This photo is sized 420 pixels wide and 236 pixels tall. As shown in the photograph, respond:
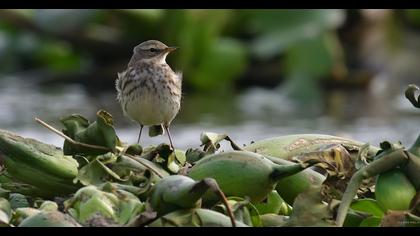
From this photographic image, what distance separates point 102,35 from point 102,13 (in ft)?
1.34

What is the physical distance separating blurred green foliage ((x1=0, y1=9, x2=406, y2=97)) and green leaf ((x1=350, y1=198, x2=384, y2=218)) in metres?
12.6

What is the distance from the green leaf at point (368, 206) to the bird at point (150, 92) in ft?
9.16

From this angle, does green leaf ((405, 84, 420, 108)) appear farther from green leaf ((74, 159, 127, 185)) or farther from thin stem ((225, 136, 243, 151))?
green leaf ((74, 159, 127, 185))

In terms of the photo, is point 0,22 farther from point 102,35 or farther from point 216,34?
point 216,34

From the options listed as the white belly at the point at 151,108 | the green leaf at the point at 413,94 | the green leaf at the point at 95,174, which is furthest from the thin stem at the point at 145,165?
the white belly at the point at 151,108

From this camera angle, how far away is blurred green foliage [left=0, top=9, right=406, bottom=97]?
16.1 metres

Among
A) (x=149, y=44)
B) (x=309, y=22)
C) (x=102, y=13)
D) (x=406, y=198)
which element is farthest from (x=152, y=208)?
(x=102, y=13)

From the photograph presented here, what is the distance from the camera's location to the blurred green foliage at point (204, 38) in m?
16.1

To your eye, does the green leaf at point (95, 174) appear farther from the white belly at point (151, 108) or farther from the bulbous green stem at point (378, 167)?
the white belly at point (151, 108)

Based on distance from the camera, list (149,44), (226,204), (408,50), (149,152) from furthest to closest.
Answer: (408,50) < (149,44) < (149,152) < (226,204)

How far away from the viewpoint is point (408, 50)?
17.2m

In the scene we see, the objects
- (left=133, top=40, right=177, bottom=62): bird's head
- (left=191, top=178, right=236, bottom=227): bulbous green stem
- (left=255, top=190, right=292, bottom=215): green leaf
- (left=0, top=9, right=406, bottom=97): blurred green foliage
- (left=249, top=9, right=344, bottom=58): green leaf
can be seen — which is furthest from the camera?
(left=0, top=9, right=406, bottom=97): blurred green foliage

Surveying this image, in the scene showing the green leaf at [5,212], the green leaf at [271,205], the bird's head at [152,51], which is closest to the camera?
the green leaf at [5,212]

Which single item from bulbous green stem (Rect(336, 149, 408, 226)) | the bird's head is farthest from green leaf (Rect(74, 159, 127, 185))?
the bird's head
